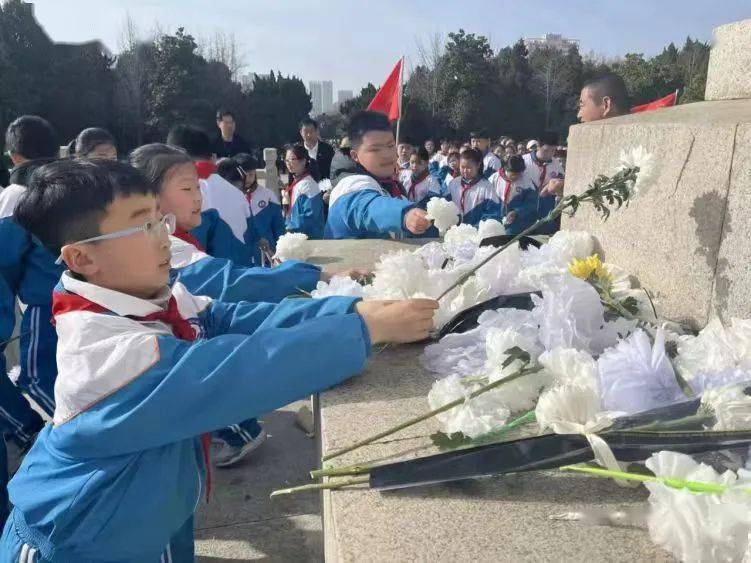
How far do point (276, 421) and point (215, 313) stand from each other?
2232 mm

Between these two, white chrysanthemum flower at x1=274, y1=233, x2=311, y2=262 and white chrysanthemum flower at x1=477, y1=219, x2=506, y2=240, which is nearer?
white chrysanthemum flower at x1=477, y1=219, x2=506, y2=240

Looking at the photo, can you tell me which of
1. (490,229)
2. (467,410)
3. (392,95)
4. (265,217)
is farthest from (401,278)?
(392,95)

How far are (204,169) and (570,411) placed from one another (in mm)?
3958

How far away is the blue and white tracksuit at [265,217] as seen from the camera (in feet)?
19.5

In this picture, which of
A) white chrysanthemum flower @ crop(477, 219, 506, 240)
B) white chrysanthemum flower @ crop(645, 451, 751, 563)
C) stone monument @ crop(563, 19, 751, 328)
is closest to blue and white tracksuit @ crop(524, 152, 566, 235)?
white chrysanthemum flower @ crop(477, 219, 506, 240)

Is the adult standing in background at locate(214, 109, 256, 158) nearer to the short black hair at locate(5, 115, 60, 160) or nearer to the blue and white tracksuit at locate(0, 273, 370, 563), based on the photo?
the short black hair at locate(5, 115, 60, 160)

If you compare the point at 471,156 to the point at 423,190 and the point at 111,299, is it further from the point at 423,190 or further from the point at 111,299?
the point at 111,299

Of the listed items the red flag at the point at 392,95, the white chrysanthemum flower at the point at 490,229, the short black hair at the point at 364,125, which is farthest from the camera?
the red flag at the point at 392,95

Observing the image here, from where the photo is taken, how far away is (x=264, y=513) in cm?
302

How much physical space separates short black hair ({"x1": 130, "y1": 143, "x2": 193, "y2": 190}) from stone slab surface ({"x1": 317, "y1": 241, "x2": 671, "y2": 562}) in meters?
1.73

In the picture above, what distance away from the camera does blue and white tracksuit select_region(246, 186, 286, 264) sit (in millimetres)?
5957

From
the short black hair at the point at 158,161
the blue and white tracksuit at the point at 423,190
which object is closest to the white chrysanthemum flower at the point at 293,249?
the short black hair at the point at 158,161

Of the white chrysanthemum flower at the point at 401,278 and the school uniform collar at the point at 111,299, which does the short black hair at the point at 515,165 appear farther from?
the school uniform collar at the point at 111,299

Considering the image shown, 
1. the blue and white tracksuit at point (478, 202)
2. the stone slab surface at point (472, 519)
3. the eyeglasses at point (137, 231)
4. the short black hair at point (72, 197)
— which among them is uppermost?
the short black hair at point (72, 197)
